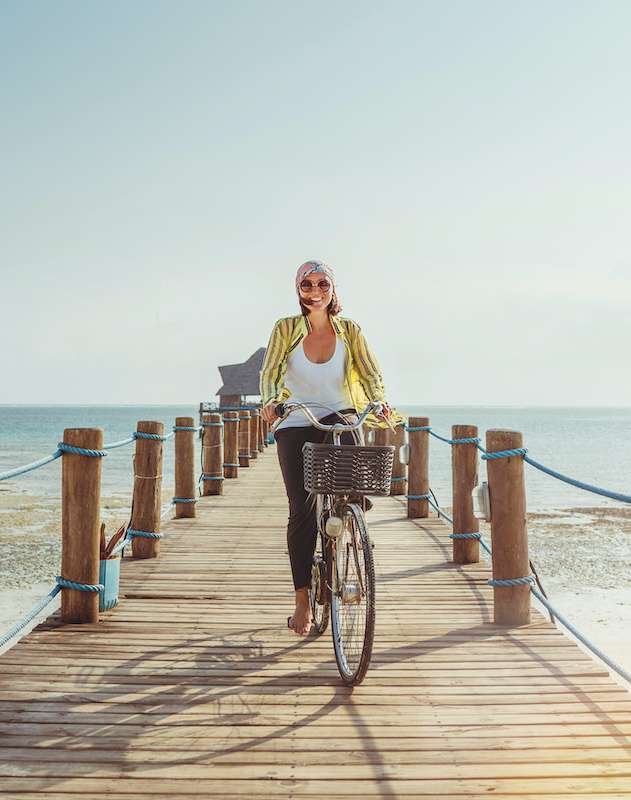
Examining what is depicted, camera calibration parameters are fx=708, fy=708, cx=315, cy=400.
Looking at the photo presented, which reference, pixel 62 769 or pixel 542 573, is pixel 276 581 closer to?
pixel 62 769

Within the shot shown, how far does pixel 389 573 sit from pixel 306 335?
2.80m

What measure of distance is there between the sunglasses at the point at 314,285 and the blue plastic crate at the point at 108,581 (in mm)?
2146

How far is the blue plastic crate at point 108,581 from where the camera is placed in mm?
4445

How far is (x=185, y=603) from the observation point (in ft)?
16.0

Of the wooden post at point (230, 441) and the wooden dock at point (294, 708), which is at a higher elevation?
the wooden post at point (230, 441)

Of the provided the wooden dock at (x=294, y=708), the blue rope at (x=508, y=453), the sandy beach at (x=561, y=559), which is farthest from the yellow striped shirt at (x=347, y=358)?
the sandy beach at (x=561, y=559)

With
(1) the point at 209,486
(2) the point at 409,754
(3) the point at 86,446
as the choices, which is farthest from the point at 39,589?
(2) the point at 409,754

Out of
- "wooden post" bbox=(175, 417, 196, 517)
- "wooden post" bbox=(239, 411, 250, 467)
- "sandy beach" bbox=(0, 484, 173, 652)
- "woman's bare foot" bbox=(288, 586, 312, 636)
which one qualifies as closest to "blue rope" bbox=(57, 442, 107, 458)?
"woman's bare foot" bbox=(288, 586, 312, 636)

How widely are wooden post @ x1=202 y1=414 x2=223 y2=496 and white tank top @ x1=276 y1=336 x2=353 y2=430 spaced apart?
5833 mm

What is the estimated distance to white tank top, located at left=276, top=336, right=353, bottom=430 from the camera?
3.78m

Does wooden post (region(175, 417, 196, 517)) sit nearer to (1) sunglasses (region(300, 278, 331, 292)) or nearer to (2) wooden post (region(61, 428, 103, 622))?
(2) wooden post (region(61, 428, 103, 622))

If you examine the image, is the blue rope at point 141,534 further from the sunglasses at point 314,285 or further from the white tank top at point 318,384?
the sunglasses at point 314,285

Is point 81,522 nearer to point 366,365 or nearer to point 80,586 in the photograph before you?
point 80,586

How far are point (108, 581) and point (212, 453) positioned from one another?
19.0ft
